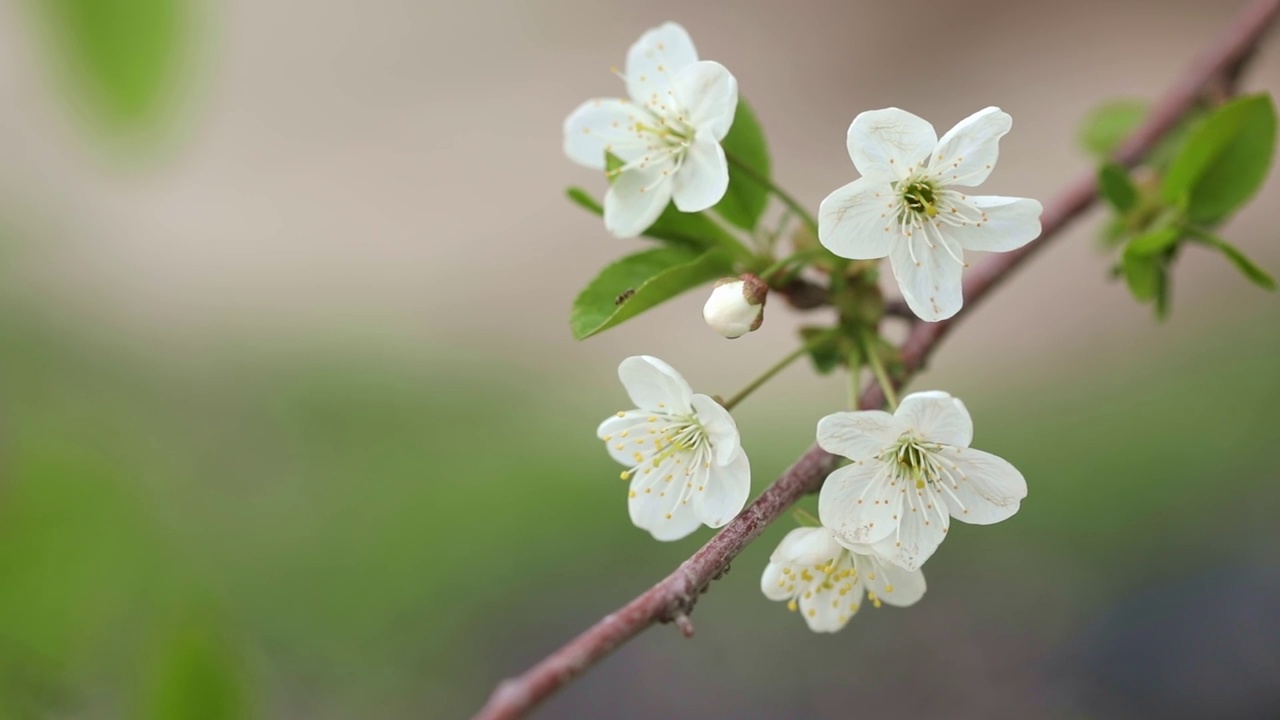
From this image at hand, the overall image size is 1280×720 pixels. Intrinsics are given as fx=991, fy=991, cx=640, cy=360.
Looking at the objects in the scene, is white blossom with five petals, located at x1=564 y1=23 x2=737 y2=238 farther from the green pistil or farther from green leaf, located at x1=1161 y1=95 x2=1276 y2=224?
green leaf, located at x1=1161 y1=95 x2=1276 y2=224

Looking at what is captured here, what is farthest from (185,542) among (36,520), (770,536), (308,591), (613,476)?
(770,536)

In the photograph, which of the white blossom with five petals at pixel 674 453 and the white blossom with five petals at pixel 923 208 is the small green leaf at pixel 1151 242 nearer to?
the white blossom with five petals at pixel 923 208

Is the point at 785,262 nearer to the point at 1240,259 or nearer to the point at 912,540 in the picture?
the point at 912,540

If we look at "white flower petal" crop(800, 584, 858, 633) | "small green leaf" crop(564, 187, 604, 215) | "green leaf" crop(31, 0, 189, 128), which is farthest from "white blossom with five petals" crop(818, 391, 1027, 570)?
"green leaf" crop(31, 0, 189, 128)

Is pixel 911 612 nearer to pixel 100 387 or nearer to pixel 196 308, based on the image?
pixel 100 387

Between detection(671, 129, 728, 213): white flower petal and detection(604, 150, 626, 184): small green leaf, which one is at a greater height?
detection(604, 150, 626, 184): small green leaf

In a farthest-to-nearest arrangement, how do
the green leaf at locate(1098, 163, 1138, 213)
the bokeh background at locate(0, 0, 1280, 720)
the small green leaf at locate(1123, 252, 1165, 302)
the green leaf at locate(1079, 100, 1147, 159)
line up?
the bokeh background at locate(0, 0, 1280, 720) < the green leaf at locate(1079, 100, 1147, 159) < the green leaf at locate(1098, 163, 1138, 213) < the small green leaf at locate(1123, 252, 1165, 302)

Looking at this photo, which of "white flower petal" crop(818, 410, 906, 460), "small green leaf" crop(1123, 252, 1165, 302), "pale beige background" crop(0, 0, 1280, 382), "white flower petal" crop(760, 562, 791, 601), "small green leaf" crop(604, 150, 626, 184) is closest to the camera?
"white flower petal" crop(818, 410, 906, 460)

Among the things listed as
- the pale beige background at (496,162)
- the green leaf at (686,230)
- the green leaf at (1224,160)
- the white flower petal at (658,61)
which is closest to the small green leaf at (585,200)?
the green leaf at (686,230)
